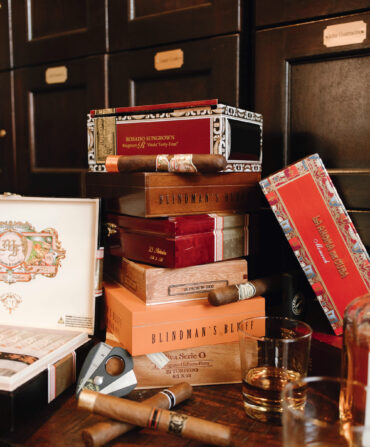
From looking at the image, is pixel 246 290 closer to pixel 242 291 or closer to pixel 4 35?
pixel 242 291

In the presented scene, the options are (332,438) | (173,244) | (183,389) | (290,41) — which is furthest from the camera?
(290,41)

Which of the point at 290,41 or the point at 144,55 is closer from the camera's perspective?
the point at 290,41

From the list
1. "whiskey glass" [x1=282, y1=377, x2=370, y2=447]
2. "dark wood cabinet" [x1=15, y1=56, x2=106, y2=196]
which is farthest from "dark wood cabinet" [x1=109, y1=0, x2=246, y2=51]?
"whiskey glass" [x1=282, y1=377, x2=370, y2=447]

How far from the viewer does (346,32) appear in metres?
1.06

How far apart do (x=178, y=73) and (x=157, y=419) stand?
38.1 inches

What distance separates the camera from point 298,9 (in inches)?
43.9

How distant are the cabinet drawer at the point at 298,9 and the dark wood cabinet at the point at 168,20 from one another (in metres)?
Answer: 0.06

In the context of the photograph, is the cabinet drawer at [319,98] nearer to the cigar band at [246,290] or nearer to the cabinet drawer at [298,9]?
the cabinet drawer at [298,9]

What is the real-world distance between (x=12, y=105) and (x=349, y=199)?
4.02 ft

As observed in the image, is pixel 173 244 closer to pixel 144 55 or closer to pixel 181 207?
pixel 181 207

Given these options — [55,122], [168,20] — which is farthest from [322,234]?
[55,122]

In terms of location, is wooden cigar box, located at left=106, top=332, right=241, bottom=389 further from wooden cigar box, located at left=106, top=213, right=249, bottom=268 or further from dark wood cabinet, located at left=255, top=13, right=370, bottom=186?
dark wood cabinet, located at left=255, top=13, right=370, bottom=186

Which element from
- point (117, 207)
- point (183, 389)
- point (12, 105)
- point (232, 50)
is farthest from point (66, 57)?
point (183, 389)

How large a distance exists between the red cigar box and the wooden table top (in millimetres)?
273
